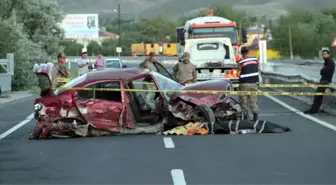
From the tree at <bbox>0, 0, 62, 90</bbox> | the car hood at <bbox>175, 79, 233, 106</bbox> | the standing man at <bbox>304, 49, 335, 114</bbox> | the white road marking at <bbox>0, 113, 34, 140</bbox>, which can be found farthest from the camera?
the tree at <bbox>0, 0, 62, 90</bbox>

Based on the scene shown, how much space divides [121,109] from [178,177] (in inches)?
198

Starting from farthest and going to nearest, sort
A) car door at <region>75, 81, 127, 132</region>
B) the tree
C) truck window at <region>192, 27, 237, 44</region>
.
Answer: the tree < truck window at <region>192, 27, 237, 44</region> < car door at <region>75, 81, 127, 132</region>

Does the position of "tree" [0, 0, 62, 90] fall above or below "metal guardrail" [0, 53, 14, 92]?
above

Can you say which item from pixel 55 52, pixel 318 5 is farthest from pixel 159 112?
pixel 318 5

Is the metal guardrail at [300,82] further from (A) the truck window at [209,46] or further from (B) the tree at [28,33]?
(B) the tree at [28,33]

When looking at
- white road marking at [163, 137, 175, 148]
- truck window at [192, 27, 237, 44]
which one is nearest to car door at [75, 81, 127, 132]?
white road marking at [163, 137, 175, 148]

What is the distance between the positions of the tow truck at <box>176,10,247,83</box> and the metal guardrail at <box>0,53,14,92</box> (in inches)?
315

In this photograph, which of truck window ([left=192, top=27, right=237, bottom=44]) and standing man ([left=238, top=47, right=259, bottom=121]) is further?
truck window ([left=192, top=27, right=237, bottom=44])

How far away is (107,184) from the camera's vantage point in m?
9.38

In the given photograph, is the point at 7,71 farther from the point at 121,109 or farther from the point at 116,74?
the point at 121,109

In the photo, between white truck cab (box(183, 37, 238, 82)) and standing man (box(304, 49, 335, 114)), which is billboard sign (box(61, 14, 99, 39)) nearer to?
white truck cab (box(183, 37, 238, 82))

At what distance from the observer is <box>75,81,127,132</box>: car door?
14625 mm

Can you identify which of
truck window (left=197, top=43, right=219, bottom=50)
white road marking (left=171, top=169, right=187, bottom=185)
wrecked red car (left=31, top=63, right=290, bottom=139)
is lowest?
white road marking (left=171, top=169, right=187, bottom=185)

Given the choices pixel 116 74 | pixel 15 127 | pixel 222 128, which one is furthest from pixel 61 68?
pixel 222 128
